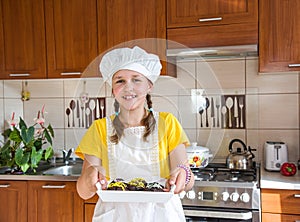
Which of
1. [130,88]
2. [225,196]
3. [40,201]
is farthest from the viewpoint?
[40,201]

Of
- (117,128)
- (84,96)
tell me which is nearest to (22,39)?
(84,96)

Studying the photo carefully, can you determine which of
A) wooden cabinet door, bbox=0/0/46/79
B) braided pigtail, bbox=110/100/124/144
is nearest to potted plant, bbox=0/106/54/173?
wooden cabinet door, bbox=0/0/46/79

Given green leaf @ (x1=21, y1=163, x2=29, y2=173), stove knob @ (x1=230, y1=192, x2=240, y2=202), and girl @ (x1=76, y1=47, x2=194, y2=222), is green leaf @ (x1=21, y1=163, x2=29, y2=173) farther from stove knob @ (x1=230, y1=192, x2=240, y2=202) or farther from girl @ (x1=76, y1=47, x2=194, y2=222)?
stove knob @ (x1=230, y1=192, x2=240, y2=202)

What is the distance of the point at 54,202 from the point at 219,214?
35.8 inches

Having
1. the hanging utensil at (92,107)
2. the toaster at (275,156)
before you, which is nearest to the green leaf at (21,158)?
the hanging utensil at (92,107)

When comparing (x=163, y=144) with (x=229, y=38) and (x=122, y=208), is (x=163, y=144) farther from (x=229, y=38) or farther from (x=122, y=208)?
(x=229, y=38)

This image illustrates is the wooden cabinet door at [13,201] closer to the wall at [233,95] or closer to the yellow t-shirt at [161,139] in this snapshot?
the wall at [233,95]

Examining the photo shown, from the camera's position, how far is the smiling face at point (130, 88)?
41.0 inches

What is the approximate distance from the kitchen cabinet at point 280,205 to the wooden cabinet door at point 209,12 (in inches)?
36.0

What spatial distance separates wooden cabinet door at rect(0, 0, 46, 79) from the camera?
2.12 m

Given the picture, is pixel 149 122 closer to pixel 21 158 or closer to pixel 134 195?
pixel 134 195

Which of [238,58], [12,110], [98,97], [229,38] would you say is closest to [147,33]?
[229,38]

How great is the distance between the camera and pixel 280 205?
163 cm

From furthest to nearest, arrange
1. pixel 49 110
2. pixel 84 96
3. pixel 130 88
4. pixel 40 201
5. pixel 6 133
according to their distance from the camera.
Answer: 1. pixel 49 110
2. pixel 6 133
3. pixel 40 201
4. pixel 84 96
5. pixel 130 88
